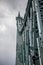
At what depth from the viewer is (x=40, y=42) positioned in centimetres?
2084

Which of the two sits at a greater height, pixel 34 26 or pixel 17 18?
pixel 17 18

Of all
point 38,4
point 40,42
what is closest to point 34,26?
point 38,4

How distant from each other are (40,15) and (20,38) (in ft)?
83.2

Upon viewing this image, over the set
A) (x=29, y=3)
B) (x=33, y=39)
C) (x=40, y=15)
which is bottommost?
(x=33, y=39)

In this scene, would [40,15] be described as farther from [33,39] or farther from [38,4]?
[33,39]

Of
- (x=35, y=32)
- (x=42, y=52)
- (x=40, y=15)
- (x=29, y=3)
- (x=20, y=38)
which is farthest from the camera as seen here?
(x=20, y=38)

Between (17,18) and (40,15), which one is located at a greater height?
(17,18)

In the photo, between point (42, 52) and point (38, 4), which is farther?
point (38, 4)

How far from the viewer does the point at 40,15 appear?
946 inches

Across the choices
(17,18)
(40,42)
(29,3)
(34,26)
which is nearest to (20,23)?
(17,18)

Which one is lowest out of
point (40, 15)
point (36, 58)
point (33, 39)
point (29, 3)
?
point (36, 58)

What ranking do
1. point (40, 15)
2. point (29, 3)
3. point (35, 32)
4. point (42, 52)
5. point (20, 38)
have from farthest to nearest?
1. point (20, 38)
2. point (29, 3)
3. point (35, 32)
4. point (40, 15)
5. point (42, 52)

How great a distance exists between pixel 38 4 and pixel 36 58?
184 inches

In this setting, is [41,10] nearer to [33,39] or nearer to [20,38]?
[33,39]
